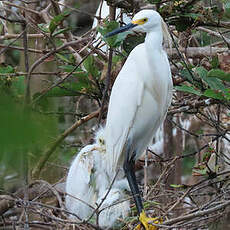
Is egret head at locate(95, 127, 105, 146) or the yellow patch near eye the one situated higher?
the yellow patch near eye

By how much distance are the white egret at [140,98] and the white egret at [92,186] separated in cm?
13

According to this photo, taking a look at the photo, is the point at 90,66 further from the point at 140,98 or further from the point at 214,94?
the point at 214,94

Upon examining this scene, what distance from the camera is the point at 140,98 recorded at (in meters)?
1.96

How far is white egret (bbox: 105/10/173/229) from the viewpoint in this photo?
180 cm

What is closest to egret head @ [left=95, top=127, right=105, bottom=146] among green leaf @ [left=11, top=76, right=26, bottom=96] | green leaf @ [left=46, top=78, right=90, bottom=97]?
green leaf @ [left=46, top=78, right=90, bottom=97]

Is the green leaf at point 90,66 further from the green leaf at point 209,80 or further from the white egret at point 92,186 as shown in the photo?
the green leaf at point 209,80

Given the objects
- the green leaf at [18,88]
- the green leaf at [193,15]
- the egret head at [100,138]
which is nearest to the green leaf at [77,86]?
the egret head at [100,138]

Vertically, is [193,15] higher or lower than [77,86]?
higher

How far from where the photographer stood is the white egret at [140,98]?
1.80 meters

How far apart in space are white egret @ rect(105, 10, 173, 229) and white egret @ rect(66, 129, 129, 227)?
13 cm

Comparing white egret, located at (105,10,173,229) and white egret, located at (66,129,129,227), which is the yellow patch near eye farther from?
white egret, located at (66,129,129,227)

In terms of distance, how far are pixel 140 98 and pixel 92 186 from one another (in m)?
0.61

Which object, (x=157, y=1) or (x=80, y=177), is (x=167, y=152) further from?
(x=157, y=1)

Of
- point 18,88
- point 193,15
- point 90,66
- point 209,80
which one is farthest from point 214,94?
point 18,88
